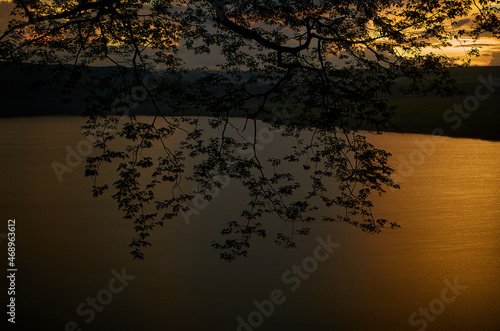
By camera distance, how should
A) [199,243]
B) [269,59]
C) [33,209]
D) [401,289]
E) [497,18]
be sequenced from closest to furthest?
1. [497,18]
2. [269,59]
3. [401,289]
4. [199,243]
5. [33,209]

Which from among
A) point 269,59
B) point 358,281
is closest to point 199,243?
point 358,281

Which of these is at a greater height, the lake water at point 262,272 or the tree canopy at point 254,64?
the tree canopy at point 254,64

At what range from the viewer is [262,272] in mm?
11820

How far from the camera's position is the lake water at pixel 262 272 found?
9484 millimetres

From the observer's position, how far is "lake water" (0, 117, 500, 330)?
948cm

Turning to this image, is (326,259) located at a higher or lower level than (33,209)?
higher

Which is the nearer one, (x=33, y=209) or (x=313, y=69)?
(x=313, y=69)

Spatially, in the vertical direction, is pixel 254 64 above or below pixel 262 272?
above

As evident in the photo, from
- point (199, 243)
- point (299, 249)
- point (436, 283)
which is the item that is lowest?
point (199, 243)

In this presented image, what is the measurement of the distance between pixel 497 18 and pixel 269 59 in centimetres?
385

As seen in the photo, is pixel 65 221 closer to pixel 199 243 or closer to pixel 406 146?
pixel 199 243

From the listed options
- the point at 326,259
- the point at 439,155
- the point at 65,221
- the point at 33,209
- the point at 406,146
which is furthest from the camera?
the point at 406,146

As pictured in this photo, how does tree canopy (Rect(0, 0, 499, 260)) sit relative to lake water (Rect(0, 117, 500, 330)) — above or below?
above

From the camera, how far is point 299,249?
535 inches
